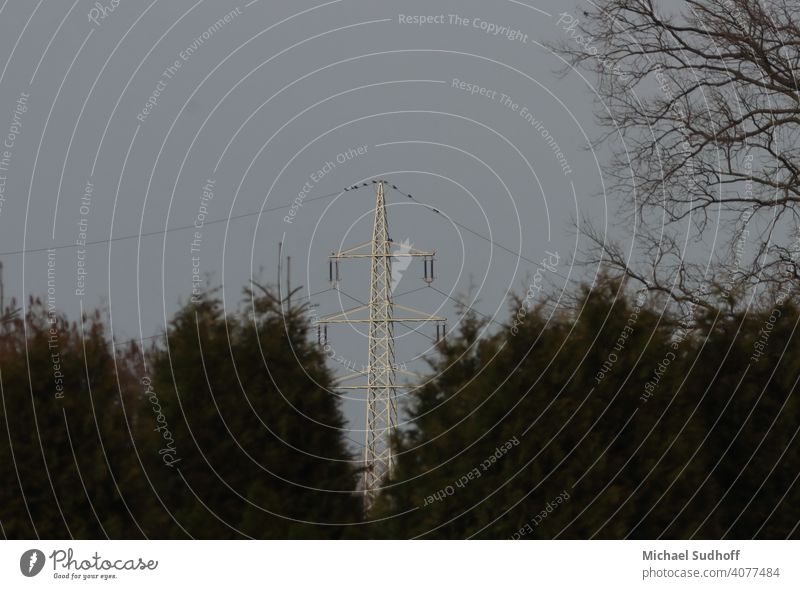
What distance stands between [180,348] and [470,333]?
2.47 meters

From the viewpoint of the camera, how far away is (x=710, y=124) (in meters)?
13.5

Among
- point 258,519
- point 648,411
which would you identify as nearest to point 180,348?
point 258,519

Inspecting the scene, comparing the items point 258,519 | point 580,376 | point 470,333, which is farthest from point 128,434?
point 580,376

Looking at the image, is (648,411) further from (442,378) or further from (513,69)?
(513,69)

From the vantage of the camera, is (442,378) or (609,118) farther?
(609,118)

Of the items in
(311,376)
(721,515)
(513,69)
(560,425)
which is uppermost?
(513,69)

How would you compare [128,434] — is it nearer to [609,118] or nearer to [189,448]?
[189,448]

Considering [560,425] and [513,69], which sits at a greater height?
[513,69]

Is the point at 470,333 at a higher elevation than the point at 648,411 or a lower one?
higher

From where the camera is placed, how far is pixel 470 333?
10742mm

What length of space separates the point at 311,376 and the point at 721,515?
371 cm

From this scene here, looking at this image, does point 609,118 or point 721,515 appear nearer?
point 721,515

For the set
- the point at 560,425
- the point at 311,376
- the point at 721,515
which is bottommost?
the point at 721,515

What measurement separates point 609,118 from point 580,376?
3.36m
